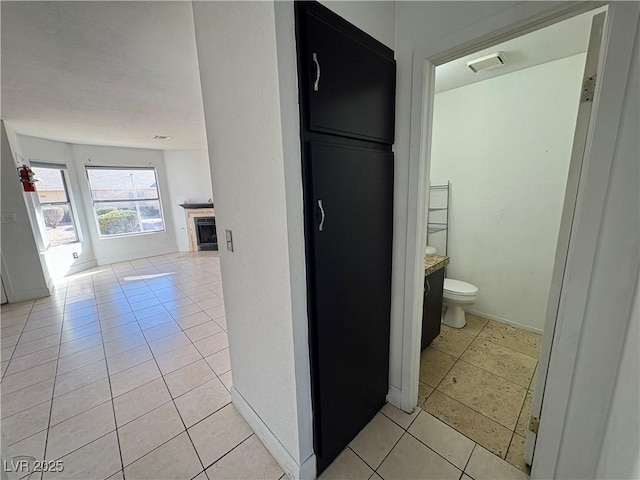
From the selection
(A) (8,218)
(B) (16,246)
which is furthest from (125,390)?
(A) (8,218)

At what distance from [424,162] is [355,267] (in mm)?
650

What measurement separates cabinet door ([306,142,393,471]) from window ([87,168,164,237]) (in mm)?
6040

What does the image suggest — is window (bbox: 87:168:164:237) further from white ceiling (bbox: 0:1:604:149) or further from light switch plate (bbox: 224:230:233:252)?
light switch plate (bbox: 224:230:233:252)

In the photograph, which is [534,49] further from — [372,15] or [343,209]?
[343,209]

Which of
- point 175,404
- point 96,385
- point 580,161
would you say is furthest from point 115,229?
point 580,161

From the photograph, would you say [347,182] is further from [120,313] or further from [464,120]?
[120,313]

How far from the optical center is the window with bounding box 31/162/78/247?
4.30 meters

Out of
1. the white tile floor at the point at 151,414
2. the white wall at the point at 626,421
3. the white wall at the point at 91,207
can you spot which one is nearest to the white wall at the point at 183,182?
the white wall at the point at 91,207

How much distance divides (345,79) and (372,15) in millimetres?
427

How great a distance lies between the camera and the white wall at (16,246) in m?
3.35

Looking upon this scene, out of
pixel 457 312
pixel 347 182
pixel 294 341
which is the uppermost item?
pixel 347 182

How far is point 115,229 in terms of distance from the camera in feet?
17.9

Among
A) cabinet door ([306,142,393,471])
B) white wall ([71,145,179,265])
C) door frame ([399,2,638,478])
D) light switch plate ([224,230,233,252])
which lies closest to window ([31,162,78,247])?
white wall ([71,145,179,265])

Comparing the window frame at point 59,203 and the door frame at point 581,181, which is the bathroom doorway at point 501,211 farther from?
the window frame at point 59,203
